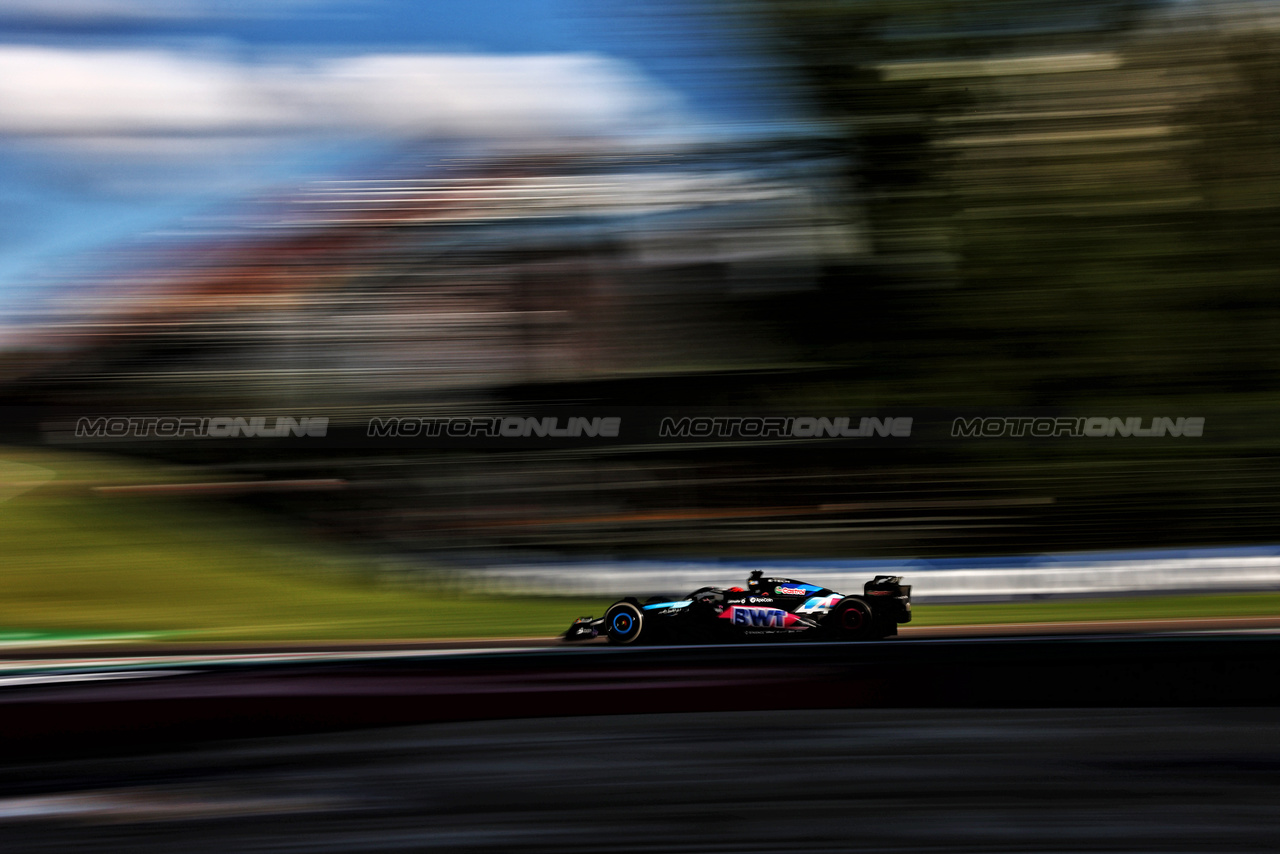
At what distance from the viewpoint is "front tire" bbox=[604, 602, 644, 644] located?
14.2ft

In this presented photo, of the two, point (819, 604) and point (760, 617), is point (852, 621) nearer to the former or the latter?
point (819, 604)

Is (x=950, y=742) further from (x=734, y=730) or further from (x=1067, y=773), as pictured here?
(x=734, y=730)

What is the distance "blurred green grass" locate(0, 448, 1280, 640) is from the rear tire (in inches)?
64.4

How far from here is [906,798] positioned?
2.75 metres

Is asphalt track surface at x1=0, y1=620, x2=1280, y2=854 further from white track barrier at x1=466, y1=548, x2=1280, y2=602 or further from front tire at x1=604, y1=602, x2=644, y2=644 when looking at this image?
white track barrier at x1=466, y1=548, x2=1280, y2=602

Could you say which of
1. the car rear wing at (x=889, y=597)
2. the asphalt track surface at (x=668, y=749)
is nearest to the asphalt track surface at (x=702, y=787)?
the asphalt track surface at (x=668, y=749)

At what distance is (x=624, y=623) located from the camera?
4363mm

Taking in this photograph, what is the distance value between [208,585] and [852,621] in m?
4.76

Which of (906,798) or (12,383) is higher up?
(12,383)

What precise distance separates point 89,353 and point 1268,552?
7448mm

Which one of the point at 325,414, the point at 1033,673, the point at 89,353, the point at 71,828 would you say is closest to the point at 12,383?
the point at 89,353

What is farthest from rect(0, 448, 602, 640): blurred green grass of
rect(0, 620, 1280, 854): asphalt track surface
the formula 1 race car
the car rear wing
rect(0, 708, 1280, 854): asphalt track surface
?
rect(0, 708, 1280, 854): asphalt track surface

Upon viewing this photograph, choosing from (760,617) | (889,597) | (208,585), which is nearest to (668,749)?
(760,617)

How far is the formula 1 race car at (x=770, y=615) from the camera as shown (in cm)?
418
